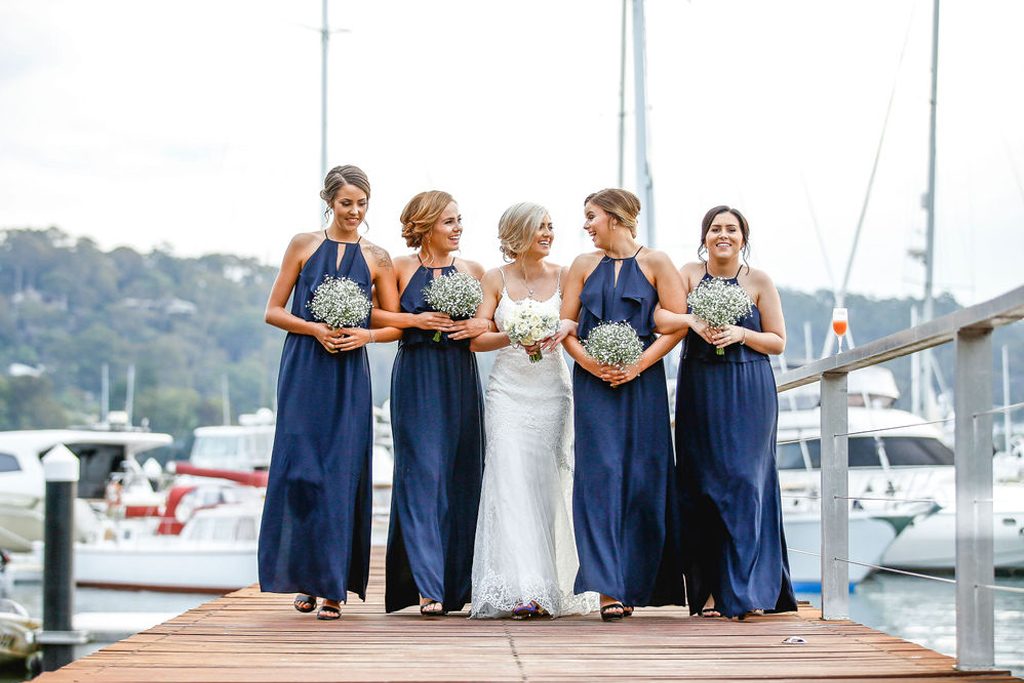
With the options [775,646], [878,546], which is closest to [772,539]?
[775,646]

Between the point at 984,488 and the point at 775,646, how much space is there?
123 cm

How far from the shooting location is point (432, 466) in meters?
6.57

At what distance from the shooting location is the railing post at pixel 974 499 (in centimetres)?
430

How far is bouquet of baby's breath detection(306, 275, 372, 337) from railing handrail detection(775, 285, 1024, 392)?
2253 mm

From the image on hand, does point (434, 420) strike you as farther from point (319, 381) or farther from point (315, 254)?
point (315, 254)

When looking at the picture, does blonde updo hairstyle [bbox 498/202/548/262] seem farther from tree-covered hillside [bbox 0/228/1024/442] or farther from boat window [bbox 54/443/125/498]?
tree-covered hillside [bbox 0/228/1024/442]

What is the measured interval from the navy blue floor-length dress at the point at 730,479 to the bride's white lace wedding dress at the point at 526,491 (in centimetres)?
65

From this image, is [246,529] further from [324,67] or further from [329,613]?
[329,613]

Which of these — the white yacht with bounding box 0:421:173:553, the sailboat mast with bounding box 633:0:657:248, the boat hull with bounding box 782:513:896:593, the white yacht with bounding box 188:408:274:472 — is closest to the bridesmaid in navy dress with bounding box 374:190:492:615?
the sailboat mast with bounding box 633:0:657:248

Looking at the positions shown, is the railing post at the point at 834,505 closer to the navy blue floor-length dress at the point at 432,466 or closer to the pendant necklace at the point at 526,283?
the pendant necklace at the point at 526,283

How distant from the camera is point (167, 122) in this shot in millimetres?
94000

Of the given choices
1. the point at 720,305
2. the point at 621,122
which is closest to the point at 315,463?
the point at 720,305

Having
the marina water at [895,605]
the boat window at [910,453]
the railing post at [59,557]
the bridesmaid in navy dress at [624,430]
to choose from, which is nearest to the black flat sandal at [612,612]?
the bridesmaid in navy dress at [624,430]

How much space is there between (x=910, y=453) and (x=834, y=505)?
74.6 ft
